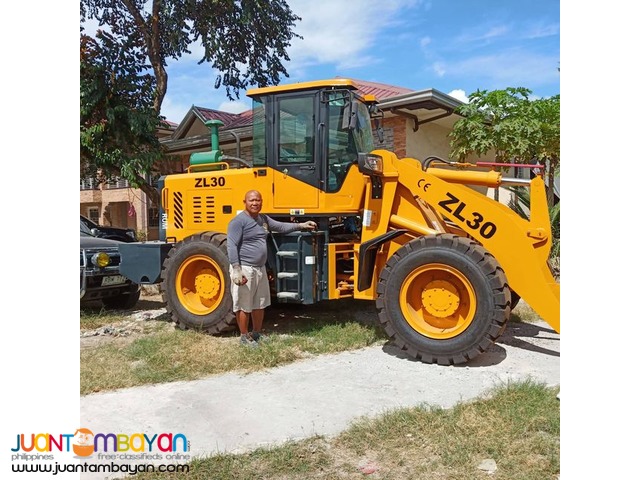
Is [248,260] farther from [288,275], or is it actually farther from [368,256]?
[368,256]

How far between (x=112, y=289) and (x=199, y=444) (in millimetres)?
5106

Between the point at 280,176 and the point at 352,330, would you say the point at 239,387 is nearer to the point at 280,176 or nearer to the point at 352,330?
the point at 352,330

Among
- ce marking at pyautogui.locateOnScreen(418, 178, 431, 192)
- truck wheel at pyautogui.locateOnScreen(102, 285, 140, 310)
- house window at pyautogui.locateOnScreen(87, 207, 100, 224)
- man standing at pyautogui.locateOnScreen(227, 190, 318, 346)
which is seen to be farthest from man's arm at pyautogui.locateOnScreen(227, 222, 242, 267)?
house window at pyautogui.locateOnScreen(87, 207, 100, 224)

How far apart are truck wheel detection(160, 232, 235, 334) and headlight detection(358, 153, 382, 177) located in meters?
1.90

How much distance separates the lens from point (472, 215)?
18.0ft

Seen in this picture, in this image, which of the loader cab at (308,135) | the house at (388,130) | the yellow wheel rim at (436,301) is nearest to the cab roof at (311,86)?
the loader cab at (308,135)

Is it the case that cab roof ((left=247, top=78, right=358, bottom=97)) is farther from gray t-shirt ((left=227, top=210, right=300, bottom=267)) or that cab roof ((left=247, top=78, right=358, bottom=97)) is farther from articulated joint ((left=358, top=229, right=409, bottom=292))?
articulated joint ((left=358, top=229, right=409, bottom=292))

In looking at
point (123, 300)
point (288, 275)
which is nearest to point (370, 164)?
point (288, 275)

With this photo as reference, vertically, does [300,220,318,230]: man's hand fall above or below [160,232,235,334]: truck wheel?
above

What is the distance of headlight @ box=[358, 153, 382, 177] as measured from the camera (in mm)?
5805

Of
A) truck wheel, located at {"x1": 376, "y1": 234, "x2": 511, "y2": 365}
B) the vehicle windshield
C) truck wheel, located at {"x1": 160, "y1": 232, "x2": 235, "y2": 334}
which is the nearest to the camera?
truck wheel, located at {"x1": 376, "y1": 234, "x2": 511, "y2": 365}

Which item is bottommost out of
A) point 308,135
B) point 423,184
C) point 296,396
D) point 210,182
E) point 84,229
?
point 296,396

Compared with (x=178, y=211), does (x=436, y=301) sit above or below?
below

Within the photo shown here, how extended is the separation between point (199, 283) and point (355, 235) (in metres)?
2.02
